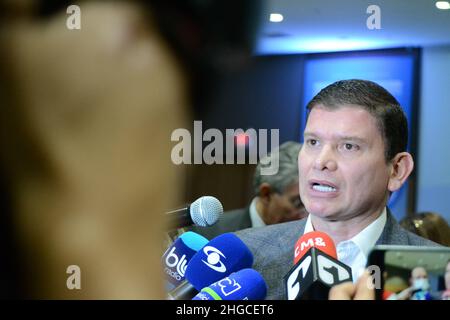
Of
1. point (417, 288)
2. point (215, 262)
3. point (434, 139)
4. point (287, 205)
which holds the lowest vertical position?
point (417, 288)

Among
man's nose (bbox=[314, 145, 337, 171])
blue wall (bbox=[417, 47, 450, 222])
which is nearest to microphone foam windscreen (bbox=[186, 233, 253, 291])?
man's nose (bbox=[314, 145, 337, 171])

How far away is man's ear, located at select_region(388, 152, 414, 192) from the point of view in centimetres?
233

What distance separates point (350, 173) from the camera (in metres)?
2.31

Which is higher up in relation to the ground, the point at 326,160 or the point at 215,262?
the point at 326,160

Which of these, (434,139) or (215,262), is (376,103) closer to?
(434,139)

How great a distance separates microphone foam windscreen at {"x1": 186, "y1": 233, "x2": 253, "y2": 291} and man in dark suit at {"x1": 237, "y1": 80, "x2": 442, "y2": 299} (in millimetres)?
180

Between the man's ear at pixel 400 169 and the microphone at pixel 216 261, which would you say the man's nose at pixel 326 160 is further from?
the microphone at pixel 216 261

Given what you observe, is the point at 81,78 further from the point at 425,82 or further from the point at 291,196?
the point at 425,82

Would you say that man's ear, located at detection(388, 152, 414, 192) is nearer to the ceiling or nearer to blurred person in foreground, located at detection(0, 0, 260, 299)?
the ceiling

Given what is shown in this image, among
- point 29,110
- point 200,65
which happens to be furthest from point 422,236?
point 29,110

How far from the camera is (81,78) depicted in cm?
76

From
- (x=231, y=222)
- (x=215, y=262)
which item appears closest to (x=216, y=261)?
(x=215, y=262)

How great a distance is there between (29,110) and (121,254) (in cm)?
16

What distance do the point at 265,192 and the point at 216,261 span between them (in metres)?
0.36
